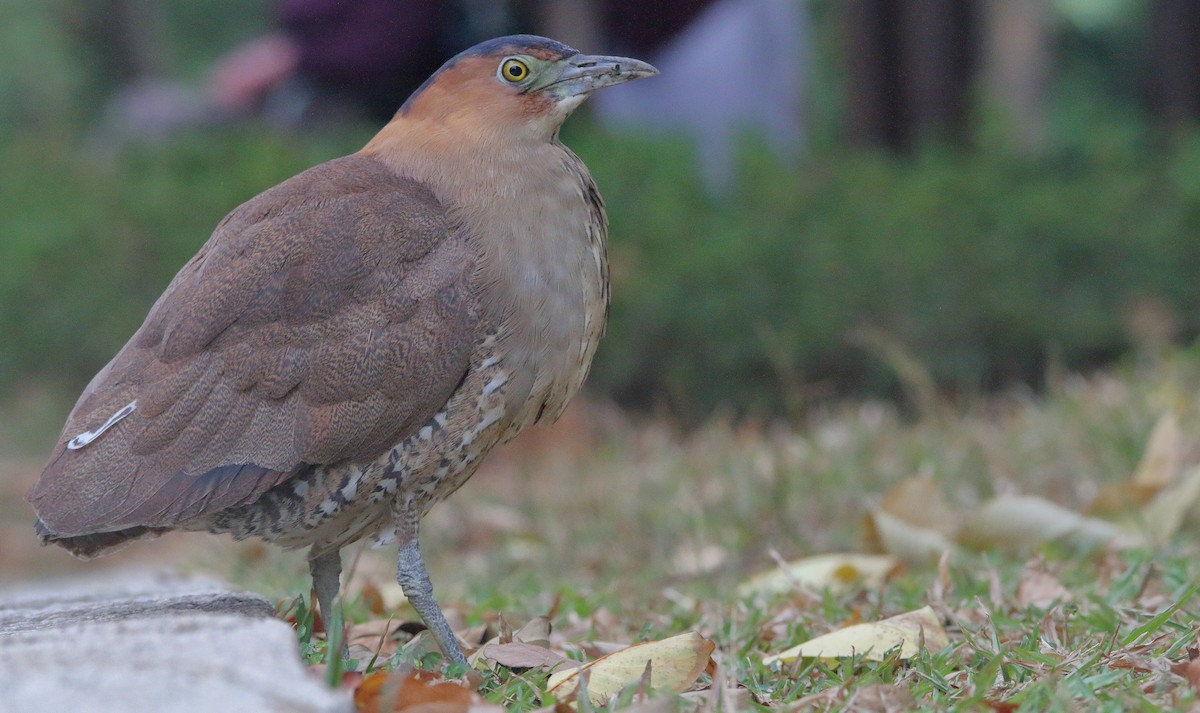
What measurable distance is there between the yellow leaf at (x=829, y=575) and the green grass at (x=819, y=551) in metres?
0.07

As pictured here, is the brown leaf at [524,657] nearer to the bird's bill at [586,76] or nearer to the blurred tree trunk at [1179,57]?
the bird's bill at [586,76]

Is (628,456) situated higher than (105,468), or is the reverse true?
(105,468)

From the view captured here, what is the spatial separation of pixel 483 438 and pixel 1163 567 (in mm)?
1709

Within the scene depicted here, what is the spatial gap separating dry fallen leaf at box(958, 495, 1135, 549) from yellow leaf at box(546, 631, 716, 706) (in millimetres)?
1713

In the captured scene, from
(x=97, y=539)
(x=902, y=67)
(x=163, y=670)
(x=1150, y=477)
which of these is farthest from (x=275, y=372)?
(x=902, y=67)

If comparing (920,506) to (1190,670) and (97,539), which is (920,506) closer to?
(1190,670)

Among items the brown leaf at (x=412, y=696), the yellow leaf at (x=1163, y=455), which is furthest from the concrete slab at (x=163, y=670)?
the yellow leaf at (x=1163, y=455)

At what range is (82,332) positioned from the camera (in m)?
8.57

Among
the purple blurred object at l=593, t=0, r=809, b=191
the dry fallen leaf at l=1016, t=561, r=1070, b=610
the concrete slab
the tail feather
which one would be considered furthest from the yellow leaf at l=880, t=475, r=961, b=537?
the purple blurred object at l=593, t=0, r=809, b=191

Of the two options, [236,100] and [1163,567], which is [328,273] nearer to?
[1163,567]

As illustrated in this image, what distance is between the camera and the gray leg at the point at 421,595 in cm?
290

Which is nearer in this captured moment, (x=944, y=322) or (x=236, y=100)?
(x=944, y=322)

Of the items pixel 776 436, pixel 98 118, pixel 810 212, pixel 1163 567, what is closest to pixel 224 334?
pixel 1163 567

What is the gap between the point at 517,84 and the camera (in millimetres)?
3275
